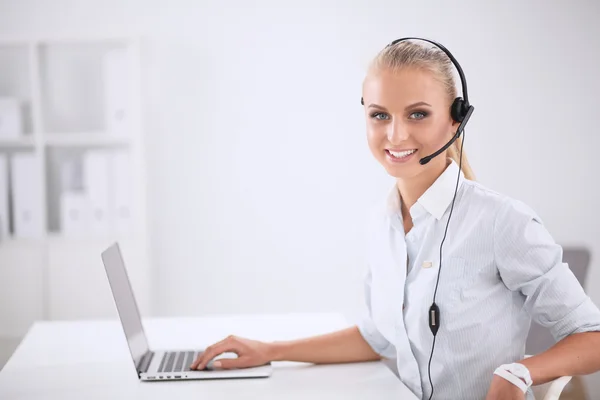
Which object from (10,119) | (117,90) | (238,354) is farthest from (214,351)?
(10,119)

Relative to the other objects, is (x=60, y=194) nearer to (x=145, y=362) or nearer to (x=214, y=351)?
(x=145, y=362)

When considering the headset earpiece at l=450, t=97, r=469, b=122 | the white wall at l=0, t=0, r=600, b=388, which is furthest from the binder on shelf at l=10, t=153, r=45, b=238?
the headset earpiece at l=450, t=97, r=469, b=122

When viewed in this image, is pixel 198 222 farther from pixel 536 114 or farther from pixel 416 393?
pixel 416 393

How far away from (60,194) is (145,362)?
7.36 ft

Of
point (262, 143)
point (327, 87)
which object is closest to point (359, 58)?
point (327, 87)

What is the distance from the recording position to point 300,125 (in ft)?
12.7

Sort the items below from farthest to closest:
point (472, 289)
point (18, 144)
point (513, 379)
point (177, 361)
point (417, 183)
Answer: point (18, 144), point (177, 361), point (417, 183), point (472, 289), point (513, 379)

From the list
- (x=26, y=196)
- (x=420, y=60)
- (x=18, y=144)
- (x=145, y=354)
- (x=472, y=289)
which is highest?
(x=420, y=60)

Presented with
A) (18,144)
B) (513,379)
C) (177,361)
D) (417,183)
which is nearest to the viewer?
(513,379)

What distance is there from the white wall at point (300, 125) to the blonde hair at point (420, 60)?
246cm

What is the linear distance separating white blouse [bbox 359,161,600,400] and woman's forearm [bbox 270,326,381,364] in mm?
118

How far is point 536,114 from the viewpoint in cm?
389

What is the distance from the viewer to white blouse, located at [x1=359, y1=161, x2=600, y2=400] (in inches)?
49.8

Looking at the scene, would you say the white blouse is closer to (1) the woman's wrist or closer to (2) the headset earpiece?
(2) the headset earpiece
